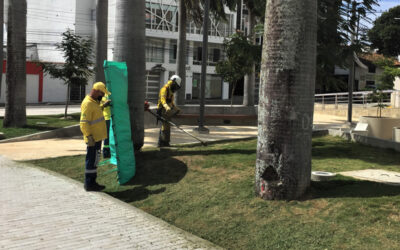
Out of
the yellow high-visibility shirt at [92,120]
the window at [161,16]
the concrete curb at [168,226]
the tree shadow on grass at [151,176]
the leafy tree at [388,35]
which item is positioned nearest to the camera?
the concrete curb at [168,226]

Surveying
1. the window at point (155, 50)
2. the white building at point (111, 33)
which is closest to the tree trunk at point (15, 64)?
the white building at point (111, 33)

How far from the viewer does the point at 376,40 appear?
5644 cm

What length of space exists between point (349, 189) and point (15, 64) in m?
13.0

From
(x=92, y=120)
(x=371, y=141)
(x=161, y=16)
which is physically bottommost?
(x=371, y=141)

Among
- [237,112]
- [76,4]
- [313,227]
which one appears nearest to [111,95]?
[313,227]

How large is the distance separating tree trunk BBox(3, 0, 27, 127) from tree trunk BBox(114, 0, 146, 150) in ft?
24.8

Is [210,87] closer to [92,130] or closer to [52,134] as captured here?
[52,134]

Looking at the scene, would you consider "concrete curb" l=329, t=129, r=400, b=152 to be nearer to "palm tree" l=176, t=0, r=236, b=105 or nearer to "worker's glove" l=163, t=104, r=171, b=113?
"worker's glove" l=163, t=104, r=171, b=113

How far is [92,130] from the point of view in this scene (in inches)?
277

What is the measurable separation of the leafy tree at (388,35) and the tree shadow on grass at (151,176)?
5192cm

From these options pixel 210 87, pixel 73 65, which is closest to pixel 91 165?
pixel 73 65

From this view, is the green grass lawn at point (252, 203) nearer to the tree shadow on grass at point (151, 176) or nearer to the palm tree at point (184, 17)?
the tree shadow on grass at point (151, 176)

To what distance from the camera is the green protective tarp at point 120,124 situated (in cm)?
735

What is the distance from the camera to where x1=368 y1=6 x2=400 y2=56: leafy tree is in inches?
2163
